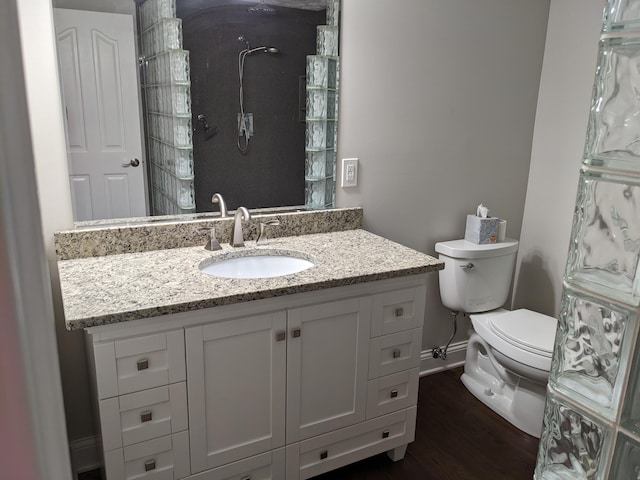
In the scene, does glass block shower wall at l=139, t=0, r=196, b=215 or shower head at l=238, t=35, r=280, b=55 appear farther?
shower head at l=238, t=35, r=280, b=55

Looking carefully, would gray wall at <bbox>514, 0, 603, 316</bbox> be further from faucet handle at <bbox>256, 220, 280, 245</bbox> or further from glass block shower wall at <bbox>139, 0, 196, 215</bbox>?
glass block shower wall at <bbox>139, 0, 196, 215</bbox>

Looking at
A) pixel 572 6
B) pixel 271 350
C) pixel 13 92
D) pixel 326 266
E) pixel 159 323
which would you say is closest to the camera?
pixel 13 92

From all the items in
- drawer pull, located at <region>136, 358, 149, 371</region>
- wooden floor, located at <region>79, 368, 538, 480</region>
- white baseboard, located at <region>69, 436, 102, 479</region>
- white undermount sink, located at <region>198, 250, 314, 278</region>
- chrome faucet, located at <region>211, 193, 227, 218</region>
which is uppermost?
chrome faucet, located at <region>211, 193, 227, 218</region>

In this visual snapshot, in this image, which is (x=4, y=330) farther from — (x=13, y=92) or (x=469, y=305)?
(x=469, y=305)

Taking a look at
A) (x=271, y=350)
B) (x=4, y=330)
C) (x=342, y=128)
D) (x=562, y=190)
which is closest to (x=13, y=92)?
(x=4, y=330)

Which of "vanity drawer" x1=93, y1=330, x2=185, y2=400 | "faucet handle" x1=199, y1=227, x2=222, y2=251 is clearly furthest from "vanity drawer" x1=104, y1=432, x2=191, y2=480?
"faucet handle" x1=199, y1=227, x2=222, y2=251

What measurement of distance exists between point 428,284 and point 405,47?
1.12m

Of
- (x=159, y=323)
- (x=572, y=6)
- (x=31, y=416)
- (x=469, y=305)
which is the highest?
(x=572, y=6)

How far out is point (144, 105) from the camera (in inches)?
70.7

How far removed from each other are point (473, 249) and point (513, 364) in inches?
20.6

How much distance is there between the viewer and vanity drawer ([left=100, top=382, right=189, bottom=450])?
4.66ft

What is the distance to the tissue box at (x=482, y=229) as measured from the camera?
95.8 inches

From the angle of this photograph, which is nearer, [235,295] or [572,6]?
[235,295]

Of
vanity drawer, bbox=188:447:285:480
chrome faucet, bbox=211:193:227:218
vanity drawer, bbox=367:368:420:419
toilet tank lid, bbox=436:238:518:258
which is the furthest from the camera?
toilet tank lid, bbox=436:238:518:258
